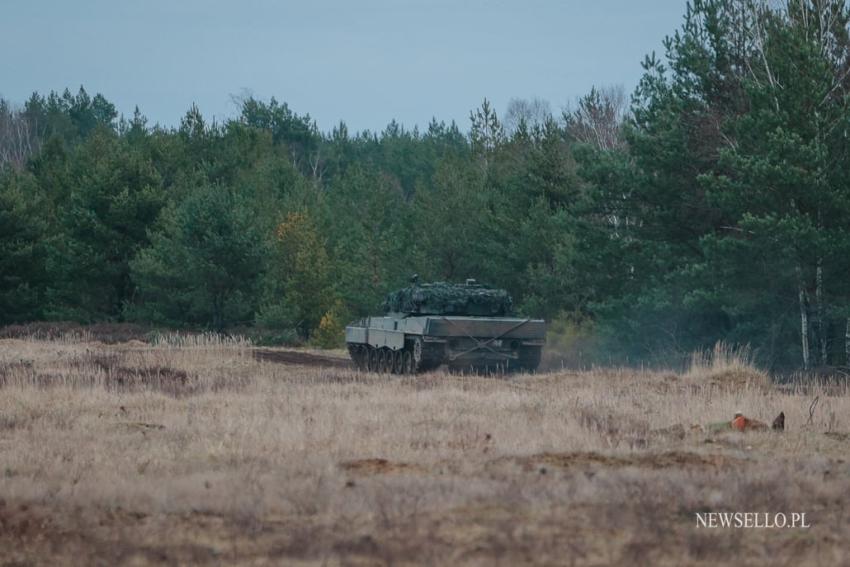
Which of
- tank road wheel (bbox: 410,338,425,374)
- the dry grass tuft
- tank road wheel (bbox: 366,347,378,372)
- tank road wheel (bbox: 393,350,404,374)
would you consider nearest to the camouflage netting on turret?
tank road wheel (bbox: 393,350,404,374)

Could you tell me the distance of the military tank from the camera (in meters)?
23.2

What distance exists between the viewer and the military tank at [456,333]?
23.2 m

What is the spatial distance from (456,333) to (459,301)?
2.04m

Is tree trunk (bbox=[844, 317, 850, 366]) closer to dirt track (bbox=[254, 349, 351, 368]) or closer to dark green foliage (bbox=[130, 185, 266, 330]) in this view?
dirt track (bbox=[254, 349, 351, 368])

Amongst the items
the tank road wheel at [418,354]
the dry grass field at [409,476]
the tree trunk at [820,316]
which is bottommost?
the dry grass field at [409,476]

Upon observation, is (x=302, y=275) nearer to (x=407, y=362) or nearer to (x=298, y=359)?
(x=298, y=359)

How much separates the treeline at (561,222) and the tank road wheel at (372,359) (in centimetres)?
620

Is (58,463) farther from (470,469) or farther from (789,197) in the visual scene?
(789,197)

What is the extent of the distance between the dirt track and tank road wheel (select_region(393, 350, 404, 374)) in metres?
2.07

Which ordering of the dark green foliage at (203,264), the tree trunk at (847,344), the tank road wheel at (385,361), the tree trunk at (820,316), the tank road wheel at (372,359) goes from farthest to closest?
the dark green foliage at (203,264)
the tank road wheel at (372,359)
the tank road wheel at (385,361)
the tree trunk at (847,344)
the tree trunk at (820,316)

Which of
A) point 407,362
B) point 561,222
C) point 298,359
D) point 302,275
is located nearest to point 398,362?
point 407,362

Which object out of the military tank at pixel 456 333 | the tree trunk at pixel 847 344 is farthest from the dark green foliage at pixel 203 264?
the tree trunk at pixel 847 344

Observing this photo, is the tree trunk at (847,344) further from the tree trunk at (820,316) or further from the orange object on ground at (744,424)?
the orange object on ground at (744,424)

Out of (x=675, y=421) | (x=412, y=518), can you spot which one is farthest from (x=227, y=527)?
(x=675, y=421)
